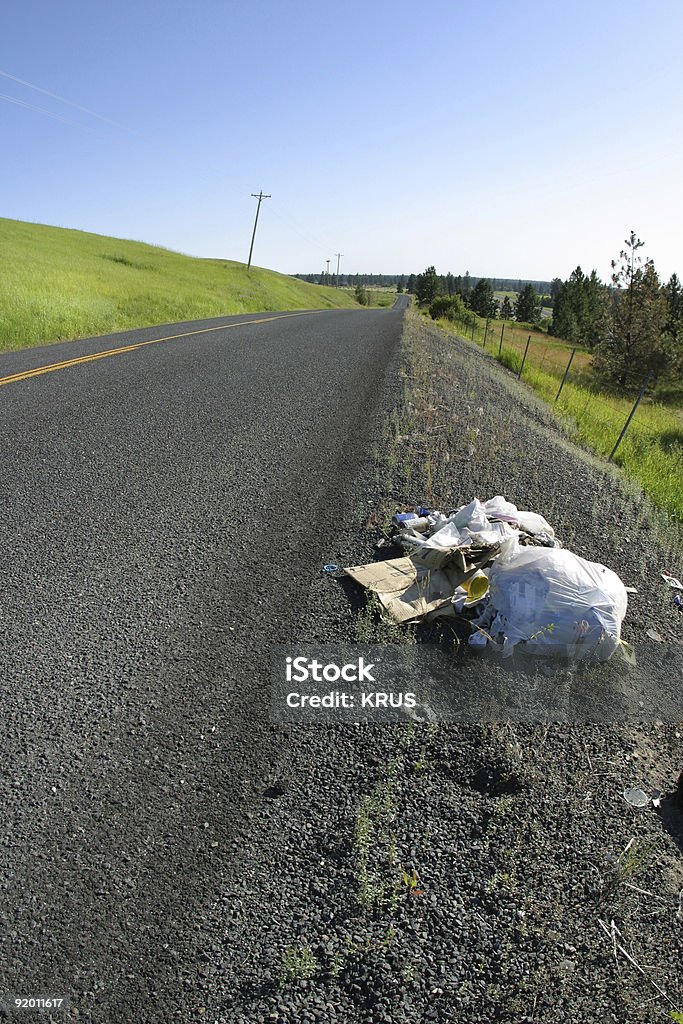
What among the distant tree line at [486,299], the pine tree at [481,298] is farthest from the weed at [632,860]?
the pine tree at [481,298]

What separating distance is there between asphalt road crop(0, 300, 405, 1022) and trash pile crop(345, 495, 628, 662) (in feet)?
2.15

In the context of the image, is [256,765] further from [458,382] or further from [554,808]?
[458,382]

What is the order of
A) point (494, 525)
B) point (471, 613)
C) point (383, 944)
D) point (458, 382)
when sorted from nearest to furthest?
point (383, 944) < point (471, 613) < point (494, 525) < point (458, 382)

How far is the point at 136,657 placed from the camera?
330 centimetres

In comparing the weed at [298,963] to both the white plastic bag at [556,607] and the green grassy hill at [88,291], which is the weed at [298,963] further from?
the green grassy hill at [88,291]

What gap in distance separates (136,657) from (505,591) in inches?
86.0

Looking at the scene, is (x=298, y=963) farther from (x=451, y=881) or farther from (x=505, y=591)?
(x=505, y=591)

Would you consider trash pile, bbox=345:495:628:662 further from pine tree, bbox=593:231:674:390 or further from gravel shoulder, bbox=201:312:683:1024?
pine tree, bbox=593:231:674:390

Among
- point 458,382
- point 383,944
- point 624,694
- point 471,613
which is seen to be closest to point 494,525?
point 471,613

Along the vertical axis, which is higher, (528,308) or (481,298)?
(528,308)

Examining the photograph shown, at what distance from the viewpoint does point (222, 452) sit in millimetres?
6398

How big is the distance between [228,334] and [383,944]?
14.5m

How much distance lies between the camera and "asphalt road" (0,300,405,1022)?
2090 millimetres

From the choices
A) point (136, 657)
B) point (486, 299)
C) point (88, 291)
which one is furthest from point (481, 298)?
point (136, 657)
